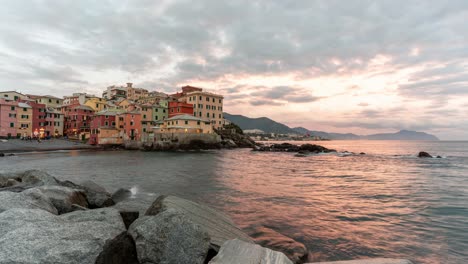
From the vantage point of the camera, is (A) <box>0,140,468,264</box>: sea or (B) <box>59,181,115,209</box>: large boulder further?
(B) <box>59,181,115,209</box>: large boulder

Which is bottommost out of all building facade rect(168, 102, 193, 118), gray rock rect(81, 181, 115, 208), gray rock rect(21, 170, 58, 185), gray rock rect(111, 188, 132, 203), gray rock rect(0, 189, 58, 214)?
gray rock rect(111, 188, 132, 203)

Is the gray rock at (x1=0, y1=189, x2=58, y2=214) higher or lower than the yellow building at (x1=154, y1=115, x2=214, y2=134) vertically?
lower

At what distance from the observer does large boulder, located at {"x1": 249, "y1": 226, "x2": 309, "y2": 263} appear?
6602 mm

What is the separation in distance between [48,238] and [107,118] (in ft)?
238

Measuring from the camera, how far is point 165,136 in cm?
6406

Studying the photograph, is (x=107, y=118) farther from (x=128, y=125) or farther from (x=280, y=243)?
(x=280, y=243)

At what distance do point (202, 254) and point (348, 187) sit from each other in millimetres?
15348

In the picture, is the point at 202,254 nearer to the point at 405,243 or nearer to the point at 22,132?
the point at 405,243

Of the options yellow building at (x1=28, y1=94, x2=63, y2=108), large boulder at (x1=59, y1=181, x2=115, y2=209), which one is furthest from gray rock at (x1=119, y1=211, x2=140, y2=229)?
yellow building at (x1=28, y1=94, x2=63, y2=108)

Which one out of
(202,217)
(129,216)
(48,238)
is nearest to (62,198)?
(129,216)

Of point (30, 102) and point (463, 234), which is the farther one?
point (30, 102)

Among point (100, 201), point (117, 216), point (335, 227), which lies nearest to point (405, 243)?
point (335, 227)

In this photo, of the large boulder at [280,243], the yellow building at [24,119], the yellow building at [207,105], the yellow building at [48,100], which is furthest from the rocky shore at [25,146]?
the large boulder at [280,243]

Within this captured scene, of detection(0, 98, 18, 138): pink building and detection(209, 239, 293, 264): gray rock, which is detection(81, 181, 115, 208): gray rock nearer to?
detection(209, 239, 293, 264): gray rock
